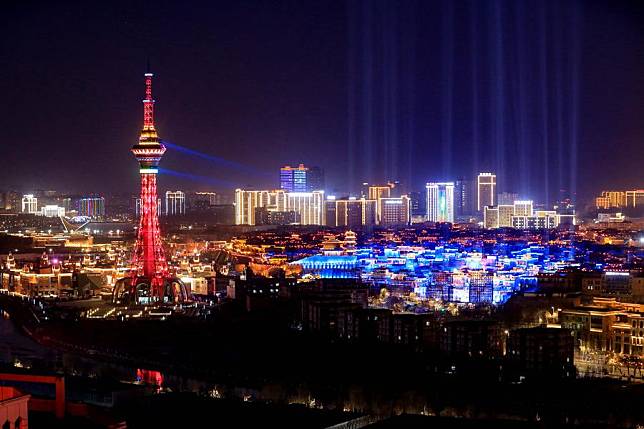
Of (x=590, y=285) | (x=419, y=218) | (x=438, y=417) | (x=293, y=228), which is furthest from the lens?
(x=419, y=218)

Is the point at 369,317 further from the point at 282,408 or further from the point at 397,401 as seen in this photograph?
the point at 282,408

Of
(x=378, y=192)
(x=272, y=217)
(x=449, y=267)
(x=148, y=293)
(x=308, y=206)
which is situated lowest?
(x=148, y=293)

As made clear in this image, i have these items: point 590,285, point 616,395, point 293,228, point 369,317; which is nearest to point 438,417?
point 616,395

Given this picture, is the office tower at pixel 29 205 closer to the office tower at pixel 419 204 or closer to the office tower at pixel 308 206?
the office tower at pixel 308 206

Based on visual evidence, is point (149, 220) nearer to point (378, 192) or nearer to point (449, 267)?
point (449, 267)

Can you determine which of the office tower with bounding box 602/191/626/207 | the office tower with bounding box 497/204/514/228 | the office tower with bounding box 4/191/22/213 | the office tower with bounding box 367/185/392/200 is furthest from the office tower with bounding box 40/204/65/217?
the office tower with bounding box 602/191/626/207

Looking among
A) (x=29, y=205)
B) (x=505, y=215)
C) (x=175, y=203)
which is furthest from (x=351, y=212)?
(x=29, y=205)
